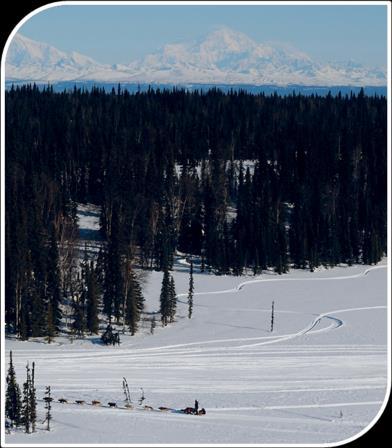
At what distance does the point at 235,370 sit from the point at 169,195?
4238 centimetres

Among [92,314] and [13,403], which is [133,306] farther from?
[13,403]

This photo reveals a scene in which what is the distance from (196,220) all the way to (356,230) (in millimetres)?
13741

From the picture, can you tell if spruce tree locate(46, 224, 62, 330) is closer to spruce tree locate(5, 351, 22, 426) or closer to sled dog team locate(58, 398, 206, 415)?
sled dog team locate(58, 398, 206, 415)

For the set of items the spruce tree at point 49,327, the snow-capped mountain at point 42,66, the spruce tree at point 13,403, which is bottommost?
the spruce tree at point 49,327

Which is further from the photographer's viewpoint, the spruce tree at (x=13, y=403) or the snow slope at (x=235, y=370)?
the spruce tree at (x=13, y=403)

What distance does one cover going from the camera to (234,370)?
116 ft

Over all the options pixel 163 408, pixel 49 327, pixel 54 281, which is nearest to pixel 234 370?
pixel 163 408

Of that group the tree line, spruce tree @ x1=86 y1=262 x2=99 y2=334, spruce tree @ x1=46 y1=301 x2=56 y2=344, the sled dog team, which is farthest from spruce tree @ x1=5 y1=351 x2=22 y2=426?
spruce tree @ x1=86 y1=262 x2=99 y2=334

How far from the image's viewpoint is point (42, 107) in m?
106

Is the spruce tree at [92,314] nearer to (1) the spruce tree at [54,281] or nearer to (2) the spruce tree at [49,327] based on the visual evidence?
(1) the spruce tree at [54,281]

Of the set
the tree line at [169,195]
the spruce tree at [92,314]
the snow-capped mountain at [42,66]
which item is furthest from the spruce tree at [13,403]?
the snow-capped mountain at [42,66]

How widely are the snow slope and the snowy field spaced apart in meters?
0.05

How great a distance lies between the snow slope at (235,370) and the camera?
2430 centimetres

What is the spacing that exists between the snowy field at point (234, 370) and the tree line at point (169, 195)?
3870 mm
